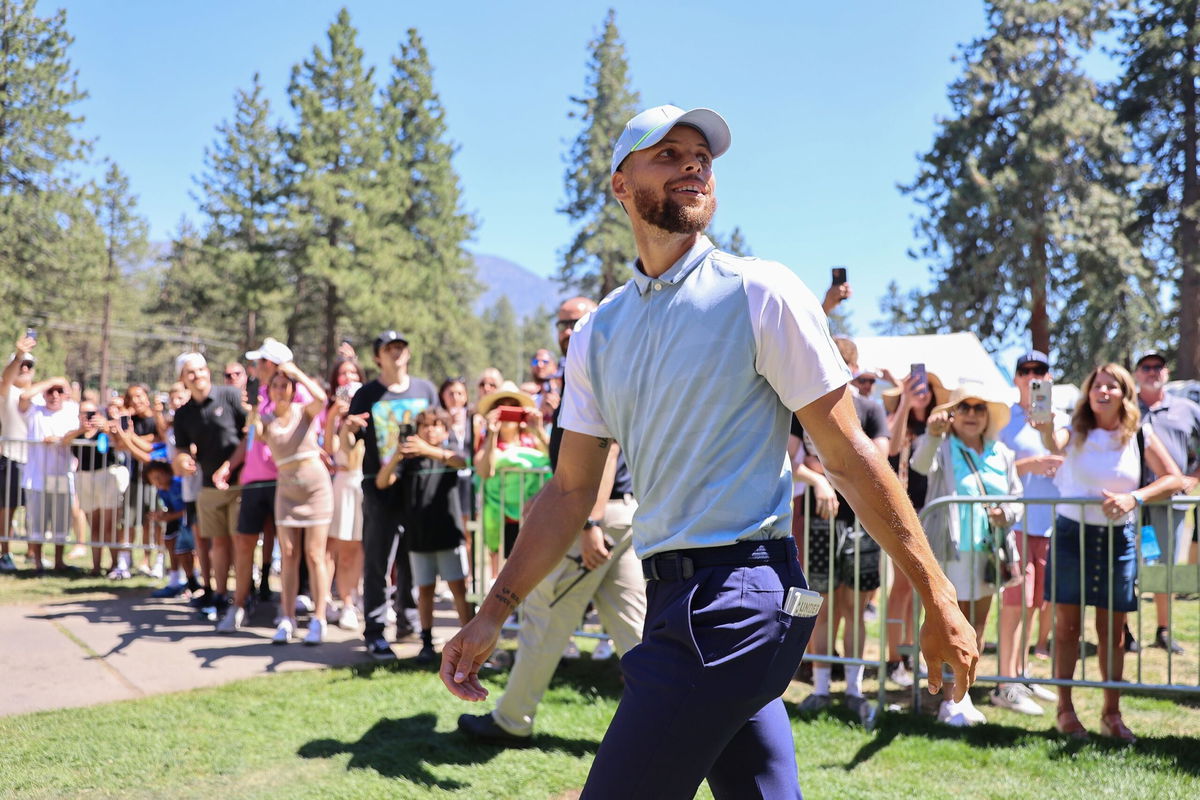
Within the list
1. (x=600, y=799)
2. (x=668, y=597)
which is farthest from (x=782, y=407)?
(x=600, y=799)

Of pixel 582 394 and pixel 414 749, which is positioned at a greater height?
pixel 582 394

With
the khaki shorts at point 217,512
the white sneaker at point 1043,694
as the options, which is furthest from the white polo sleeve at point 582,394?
the khaki shorts at point 217,512

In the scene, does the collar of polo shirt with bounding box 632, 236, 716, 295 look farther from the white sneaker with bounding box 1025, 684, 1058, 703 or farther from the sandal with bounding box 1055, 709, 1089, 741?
the white sneaker with bounding box 1025, 684, 1058, 703

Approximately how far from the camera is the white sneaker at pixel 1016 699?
19.0 feet

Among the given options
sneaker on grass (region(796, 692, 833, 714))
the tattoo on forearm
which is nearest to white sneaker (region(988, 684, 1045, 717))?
sneaker on grass (region(796, 692, 833, 714))

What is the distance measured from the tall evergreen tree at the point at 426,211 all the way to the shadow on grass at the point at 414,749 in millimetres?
34606

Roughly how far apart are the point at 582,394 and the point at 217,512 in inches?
249

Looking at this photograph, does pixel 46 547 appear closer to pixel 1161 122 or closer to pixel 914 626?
pixel 914 626

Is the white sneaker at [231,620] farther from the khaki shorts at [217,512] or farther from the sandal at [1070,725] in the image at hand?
the sandal at [1070,725]

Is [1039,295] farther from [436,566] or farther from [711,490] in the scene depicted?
[711,490]

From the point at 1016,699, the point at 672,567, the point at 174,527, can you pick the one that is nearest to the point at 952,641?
the point at 672,567

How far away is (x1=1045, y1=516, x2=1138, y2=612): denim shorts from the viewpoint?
531cm

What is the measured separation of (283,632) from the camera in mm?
7051

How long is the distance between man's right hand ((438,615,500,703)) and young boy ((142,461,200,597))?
7.35 meters
